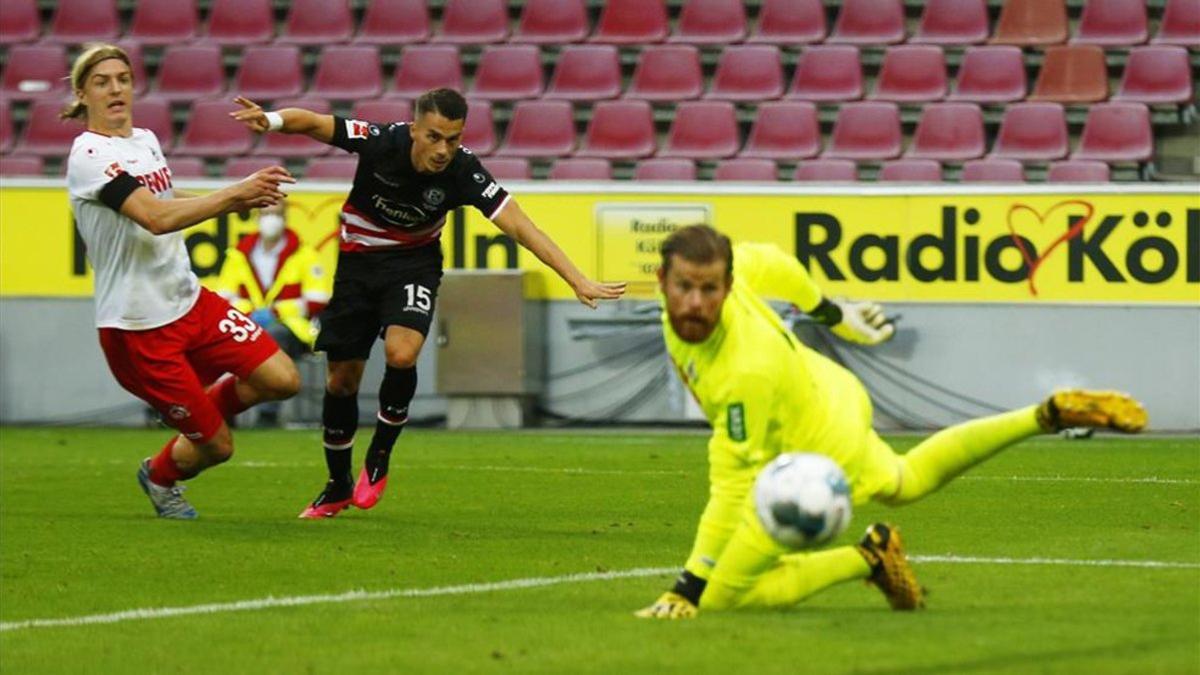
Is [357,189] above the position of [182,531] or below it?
above

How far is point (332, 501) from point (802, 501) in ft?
15.6

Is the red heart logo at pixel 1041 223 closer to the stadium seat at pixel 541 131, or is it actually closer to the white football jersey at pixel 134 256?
the stadium seat at pixel 541 131

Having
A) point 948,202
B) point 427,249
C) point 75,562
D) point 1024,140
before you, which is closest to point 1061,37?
point 1024,140

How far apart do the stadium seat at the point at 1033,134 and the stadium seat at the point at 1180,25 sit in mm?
1239

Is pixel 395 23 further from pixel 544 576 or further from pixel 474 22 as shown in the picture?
pixel 544 576

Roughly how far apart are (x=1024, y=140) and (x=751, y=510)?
1269cm

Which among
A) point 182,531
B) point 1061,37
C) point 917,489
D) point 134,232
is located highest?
point 1061,37

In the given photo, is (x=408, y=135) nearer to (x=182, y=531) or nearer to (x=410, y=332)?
(x=410, y=332)

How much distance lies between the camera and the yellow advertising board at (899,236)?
1680cm

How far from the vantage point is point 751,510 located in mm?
6551

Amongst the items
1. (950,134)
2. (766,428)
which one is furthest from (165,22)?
(766,428)

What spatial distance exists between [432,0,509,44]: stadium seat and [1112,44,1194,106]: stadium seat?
5539 millimetres

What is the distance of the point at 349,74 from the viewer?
20453 mm

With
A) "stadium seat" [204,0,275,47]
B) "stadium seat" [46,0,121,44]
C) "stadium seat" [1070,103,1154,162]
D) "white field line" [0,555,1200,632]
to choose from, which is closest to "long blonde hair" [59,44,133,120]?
"white field line" [0,555,1200,632]
